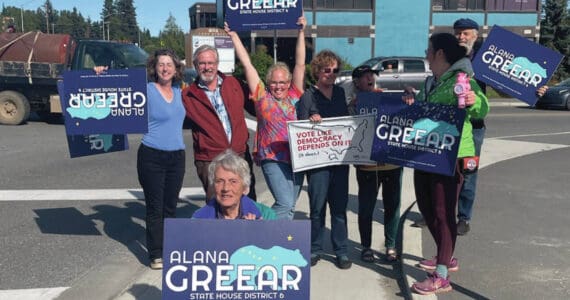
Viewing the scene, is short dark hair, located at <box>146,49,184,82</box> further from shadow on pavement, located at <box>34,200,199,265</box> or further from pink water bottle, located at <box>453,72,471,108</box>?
pink water bottle, located at <box>453,72,471,108</box>

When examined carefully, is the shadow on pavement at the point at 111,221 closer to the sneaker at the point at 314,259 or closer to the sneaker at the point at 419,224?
the sneaker at the point at 314,259

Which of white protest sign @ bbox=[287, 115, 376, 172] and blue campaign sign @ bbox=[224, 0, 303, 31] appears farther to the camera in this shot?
blue campaign sign @ bbox=[224, 0, 303, 31]

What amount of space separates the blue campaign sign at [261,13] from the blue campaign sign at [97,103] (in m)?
1.22

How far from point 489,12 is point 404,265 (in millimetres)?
37955

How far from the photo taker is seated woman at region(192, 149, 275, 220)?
3.12m

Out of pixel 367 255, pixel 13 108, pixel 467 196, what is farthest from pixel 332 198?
pixel 13 108

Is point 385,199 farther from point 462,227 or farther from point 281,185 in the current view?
point 462,227

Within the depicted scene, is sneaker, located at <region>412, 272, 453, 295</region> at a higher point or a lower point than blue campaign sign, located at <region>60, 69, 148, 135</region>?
lower

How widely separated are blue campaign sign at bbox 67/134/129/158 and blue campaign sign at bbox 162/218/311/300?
7.41 feet

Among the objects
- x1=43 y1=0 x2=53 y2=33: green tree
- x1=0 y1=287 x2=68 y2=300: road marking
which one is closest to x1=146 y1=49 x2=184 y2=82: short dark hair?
x1=0 y1=287 x2=68 y2=300: road marking

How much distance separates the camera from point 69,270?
4645mm

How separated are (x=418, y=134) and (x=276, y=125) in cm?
111

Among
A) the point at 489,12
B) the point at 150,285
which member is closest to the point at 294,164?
the point at 150,285

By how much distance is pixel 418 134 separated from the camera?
377 centimetres
